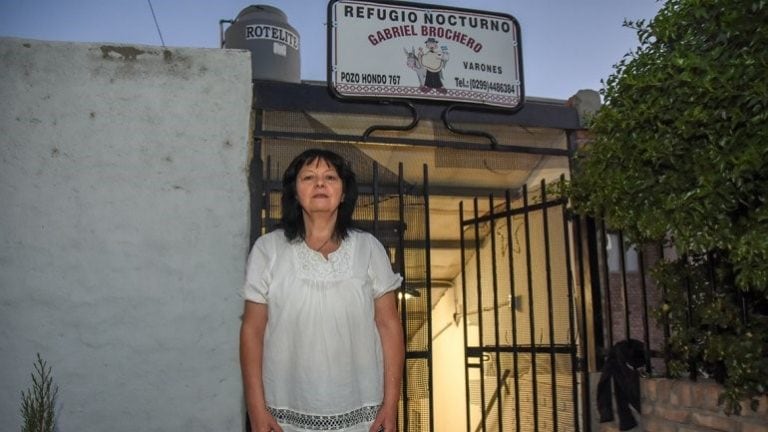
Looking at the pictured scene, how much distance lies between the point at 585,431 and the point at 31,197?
3286 millimetres

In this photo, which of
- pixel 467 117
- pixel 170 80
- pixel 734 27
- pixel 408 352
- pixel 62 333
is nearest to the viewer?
pixel 734 27

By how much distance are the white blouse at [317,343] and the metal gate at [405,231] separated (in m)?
1.39

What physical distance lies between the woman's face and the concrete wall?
44.8 inches

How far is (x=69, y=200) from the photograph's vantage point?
3.30 m

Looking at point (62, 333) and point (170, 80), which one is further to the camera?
point (170, 80)

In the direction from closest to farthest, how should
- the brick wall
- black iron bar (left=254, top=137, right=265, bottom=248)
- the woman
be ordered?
the woman → the brick wall → black iron bar (left=254, top=137, right=265, bottom=248)

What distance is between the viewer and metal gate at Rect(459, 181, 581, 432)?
397cm

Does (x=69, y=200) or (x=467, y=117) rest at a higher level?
(x=467, y=117)

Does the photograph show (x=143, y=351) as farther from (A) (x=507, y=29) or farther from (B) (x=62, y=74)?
(A) (x=507, y=29)

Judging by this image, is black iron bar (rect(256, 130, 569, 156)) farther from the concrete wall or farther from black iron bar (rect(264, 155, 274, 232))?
the concrete wall

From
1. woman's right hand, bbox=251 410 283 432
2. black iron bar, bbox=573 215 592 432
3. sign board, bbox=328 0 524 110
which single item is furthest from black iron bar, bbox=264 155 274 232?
black iron bar, bbox=573 215 592 432

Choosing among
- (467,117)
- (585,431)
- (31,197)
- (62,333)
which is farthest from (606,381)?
(31,197)

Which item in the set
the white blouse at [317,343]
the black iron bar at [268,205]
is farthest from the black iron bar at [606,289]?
the white blouse at [317,343]

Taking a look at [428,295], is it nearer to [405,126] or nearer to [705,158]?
[405,126]
